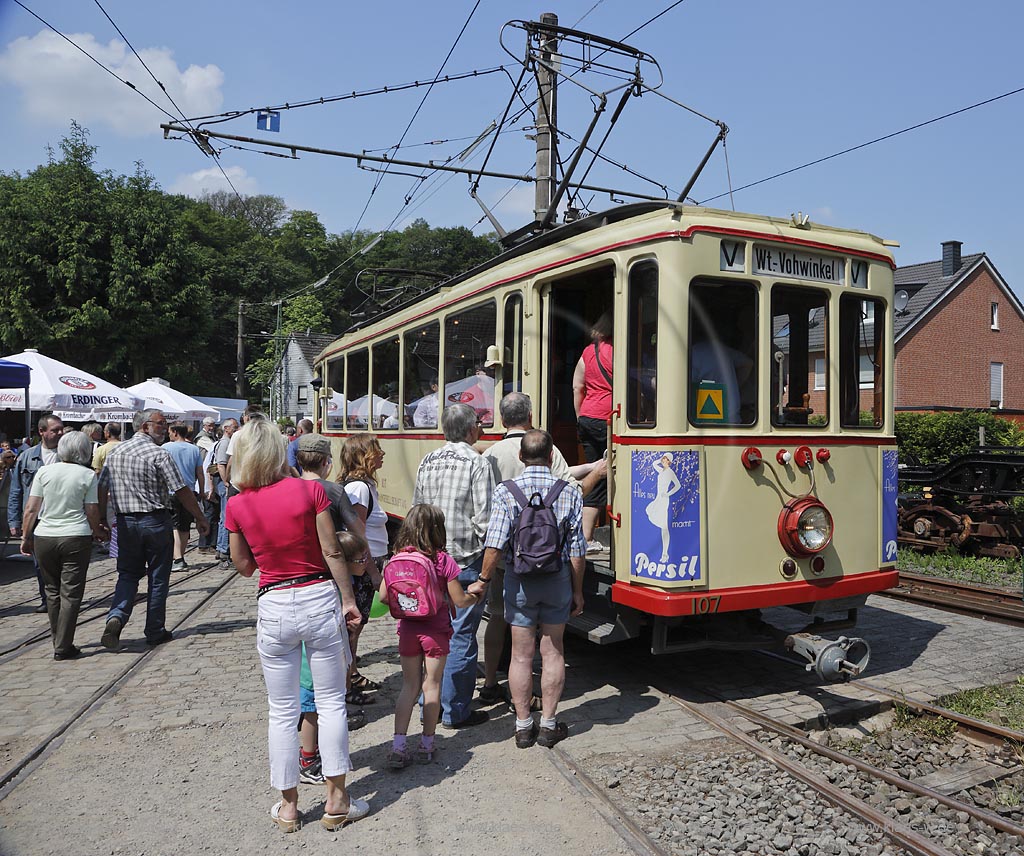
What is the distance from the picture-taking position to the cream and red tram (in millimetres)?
5301

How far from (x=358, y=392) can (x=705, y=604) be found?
7.27 meters

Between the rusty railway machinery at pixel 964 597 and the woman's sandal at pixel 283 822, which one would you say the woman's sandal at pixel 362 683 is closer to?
the woman's sandal at pixel 283 822

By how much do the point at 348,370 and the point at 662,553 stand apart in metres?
7.84

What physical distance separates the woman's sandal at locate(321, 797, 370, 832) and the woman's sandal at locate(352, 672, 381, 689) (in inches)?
66.3

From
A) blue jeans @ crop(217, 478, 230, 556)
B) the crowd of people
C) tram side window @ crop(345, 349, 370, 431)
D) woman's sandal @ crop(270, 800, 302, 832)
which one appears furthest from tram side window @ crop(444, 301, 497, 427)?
blue jeans @ crop(217, 478, 230, 556)

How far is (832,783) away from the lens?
14.5 ft

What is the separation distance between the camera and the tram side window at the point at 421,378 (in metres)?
8.45

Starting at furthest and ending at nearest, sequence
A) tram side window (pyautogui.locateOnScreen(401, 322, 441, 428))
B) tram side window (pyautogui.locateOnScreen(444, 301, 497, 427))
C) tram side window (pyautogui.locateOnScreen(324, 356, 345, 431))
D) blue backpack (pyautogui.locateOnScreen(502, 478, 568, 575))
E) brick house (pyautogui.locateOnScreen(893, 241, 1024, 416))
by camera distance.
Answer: brick house (pyautogui.locateOnScreen(893, 241, 1024, 416)) → tram side window (pyautogui.locateOnScreen(324, 356, 345, 431)) → tram side window (pyautogui.locateOnScreen(401, 322, 441, 428)) → tram side window (pyautogui.locateOnScreen(444, 301, 497, 427)) → blue backpack (pyautogui.locateOnScreen(502, 478, 568, 575))

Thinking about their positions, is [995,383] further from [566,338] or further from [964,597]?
[566,338]

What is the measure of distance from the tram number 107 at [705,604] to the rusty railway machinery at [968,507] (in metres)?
7.46

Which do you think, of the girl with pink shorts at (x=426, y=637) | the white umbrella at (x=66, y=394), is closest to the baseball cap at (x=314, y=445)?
the girl with pink shorts at (x=426, y=637)

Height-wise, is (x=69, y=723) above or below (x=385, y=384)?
below

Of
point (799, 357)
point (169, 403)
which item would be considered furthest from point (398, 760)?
point (169, 403)

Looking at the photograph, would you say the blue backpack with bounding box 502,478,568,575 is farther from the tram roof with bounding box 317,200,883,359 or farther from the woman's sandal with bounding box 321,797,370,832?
the tram roof with bounding box 317,200,883,359
